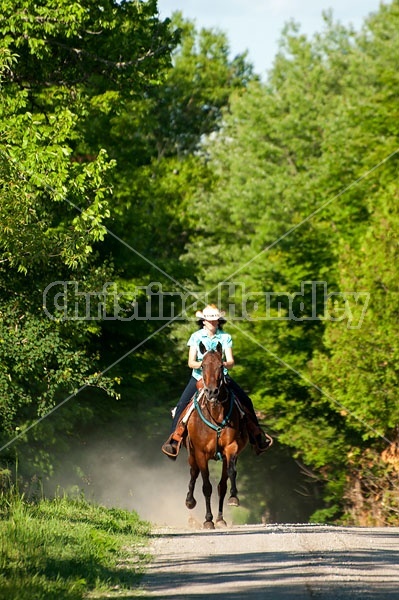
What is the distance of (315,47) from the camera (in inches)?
2992

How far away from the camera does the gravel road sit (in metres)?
10.0

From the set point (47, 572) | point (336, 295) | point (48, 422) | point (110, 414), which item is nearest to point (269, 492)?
point (336, 295)

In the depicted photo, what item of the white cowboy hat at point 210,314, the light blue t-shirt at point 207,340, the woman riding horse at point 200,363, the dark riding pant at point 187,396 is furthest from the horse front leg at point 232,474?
the white cowboy hat at point 210,314

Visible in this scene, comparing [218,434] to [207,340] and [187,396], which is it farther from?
[207,340]

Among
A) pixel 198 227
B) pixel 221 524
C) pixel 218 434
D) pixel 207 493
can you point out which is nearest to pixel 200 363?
pixel 218 434

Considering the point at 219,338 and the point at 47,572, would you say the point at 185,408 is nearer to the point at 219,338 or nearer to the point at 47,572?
the point at 219,338

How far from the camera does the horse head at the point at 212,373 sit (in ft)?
57.8

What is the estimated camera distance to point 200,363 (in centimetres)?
1806

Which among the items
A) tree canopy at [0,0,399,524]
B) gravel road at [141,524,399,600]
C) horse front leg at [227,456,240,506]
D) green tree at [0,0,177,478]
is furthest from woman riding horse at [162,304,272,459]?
green tree at [0,0,177,478]

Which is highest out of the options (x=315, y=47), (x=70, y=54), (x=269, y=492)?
(x=315, y=47)

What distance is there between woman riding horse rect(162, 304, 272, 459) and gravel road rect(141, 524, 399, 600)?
3046 mm

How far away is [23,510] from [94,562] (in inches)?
118

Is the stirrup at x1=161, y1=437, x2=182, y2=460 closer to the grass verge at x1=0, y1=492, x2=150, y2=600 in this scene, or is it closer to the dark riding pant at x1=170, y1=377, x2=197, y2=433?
the dark riding pant at x1=170, y1=377, x2=197, y2=433

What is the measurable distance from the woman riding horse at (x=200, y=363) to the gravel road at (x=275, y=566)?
3.05 metres
